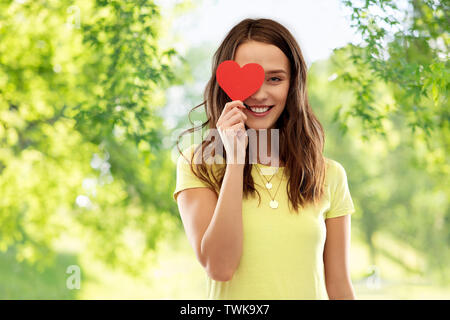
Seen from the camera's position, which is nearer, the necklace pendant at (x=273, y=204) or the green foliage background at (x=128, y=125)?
the necklace pendant at (x=273, y=204)

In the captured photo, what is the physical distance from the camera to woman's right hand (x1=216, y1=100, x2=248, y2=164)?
1.22m

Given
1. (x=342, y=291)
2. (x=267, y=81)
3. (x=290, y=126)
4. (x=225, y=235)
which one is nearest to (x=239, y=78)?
(x=267, y=81)

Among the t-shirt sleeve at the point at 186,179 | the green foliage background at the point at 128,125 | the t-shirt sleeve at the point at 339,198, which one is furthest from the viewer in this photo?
the green foliage background at the point at 128,125

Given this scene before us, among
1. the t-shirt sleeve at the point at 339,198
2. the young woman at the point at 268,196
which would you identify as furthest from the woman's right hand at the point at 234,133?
the t-shirt sleeve at the point at 339,198

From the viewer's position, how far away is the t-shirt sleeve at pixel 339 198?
1.39m

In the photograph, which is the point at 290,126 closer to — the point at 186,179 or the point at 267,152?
the point at 267,152

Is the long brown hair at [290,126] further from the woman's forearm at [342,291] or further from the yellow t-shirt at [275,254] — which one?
the woman's forearm at [342,291]

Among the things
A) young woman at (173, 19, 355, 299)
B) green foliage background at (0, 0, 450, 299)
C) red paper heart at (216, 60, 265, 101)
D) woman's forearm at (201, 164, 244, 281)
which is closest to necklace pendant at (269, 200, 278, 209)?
young woman at (173, 19, 355, 299)

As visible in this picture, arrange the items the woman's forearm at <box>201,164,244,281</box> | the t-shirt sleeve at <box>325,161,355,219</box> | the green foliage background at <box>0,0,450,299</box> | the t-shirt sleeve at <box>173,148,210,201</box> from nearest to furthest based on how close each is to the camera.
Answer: the woman's forearm at <box>201,164,244,281</box> < the t-shirt sleeve at <box>173,148,210,201</box> < the t-shirt sleeve at <box>325,161,355,219</box> < the green foliage background at <box>0,0,450,299</box>

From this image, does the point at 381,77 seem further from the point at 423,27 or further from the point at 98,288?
the point at 98,288

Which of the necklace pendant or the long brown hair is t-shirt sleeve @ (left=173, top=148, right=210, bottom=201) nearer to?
the long brown hair
